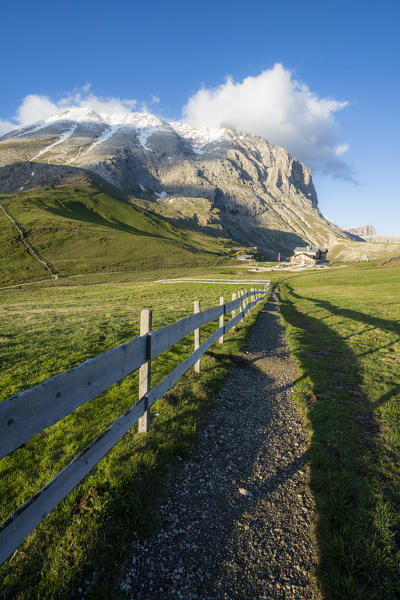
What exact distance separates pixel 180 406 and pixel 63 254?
97.4 m

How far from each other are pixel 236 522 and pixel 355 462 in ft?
8.02

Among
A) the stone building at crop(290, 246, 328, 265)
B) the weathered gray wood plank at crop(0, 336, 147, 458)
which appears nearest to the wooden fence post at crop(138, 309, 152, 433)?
the weathered gray wood plank at crop(0, 336, 147, 458)

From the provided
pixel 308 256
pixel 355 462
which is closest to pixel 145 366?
pixel 355 462

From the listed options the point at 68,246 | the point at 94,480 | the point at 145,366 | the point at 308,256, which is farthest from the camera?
the point at 308,256

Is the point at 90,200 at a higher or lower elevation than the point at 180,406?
higher

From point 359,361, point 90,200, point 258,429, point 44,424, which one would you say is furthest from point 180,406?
point 90,200

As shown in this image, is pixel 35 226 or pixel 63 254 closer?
pixel 63 254

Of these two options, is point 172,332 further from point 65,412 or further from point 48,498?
point 48,498

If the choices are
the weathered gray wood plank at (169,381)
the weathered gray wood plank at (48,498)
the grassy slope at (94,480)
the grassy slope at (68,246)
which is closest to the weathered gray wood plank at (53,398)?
the weathered gray wood plank at (48,498)

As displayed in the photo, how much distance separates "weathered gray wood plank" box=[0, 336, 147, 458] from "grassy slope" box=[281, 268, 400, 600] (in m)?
3.35

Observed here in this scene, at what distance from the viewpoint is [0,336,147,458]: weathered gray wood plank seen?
214 cm

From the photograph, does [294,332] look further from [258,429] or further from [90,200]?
[90,200]

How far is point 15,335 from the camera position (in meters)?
13.0

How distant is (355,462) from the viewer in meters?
4.54
